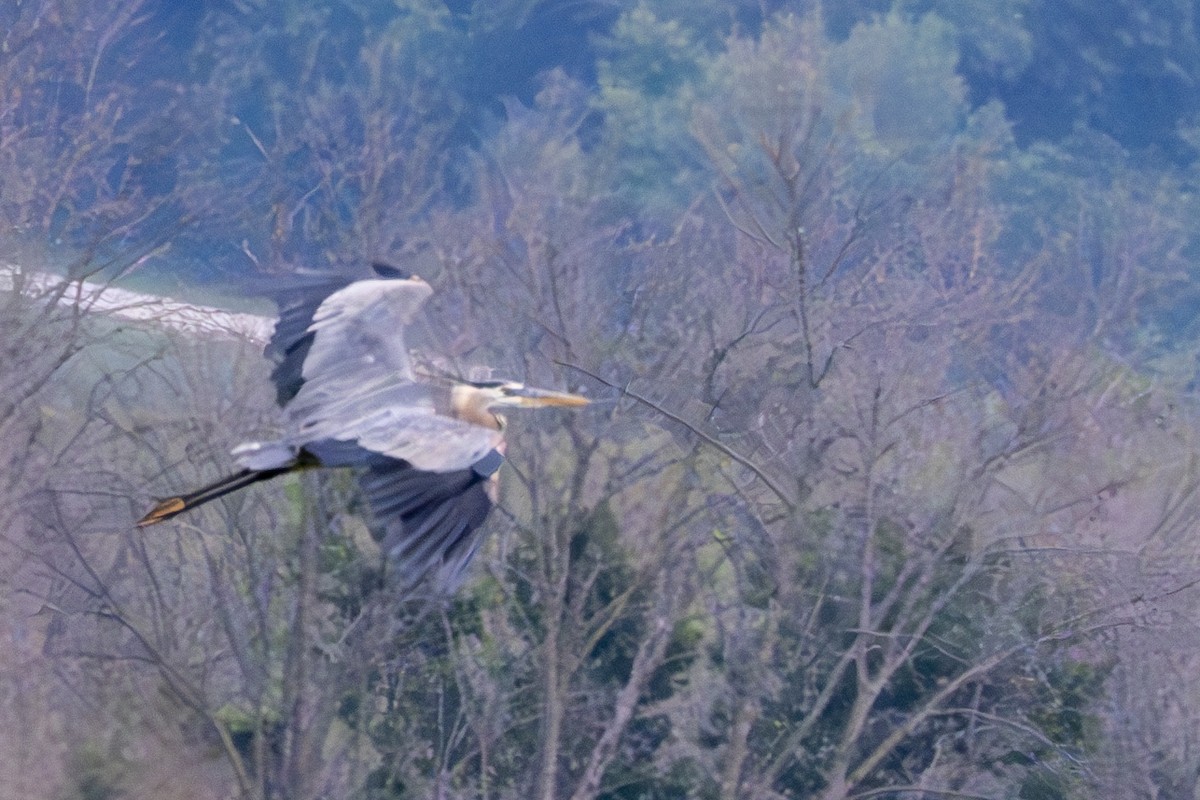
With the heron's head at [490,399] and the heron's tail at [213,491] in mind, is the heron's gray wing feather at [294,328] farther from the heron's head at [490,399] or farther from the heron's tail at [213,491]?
the heron's head at [490,399]

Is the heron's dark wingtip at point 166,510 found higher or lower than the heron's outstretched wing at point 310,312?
lower

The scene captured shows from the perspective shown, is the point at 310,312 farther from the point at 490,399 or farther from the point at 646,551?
the point at 646,551

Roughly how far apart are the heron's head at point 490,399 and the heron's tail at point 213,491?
0.71 metres

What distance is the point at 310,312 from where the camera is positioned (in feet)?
17.2

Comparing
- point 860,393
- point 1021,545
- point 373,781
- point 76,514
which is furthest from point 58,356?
point 1021,545

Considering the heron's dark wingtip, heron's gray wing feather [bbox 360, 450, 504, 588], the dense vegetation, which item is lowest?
the dense vegetation

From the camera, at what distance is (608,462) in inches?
373

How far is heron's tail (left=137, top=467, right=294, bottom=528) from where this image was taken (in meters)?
4.67

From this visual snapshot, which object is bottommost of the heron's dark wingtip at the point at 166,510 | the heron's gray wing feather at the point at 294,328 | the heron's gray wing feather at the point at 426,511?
the heron's dark wingtip at the point at 166,510

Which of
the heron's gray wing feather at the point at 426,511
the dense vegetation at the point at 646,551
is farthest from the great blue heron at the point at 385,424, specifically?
the dense vegetation at the point at 646,551

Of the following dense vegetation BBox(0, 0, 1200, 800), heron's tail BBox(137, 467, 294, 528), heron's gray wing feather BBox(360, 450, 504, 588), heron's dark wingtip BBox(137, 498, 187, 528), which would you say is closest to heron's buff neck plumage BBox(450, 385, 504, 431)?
heron's gray wing feather BBox(360, 450, 504, 588)

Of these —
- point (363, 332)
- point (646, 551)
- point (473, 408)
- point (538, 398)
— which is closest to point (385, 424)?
point (473, 408)

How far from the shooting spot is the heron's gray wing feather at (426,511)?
432cm

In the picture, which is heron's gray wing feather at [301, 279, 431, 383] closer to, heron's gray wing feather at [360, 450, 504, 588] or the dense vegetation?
heron's gray wing feather at [360, 450, 504, 588]
